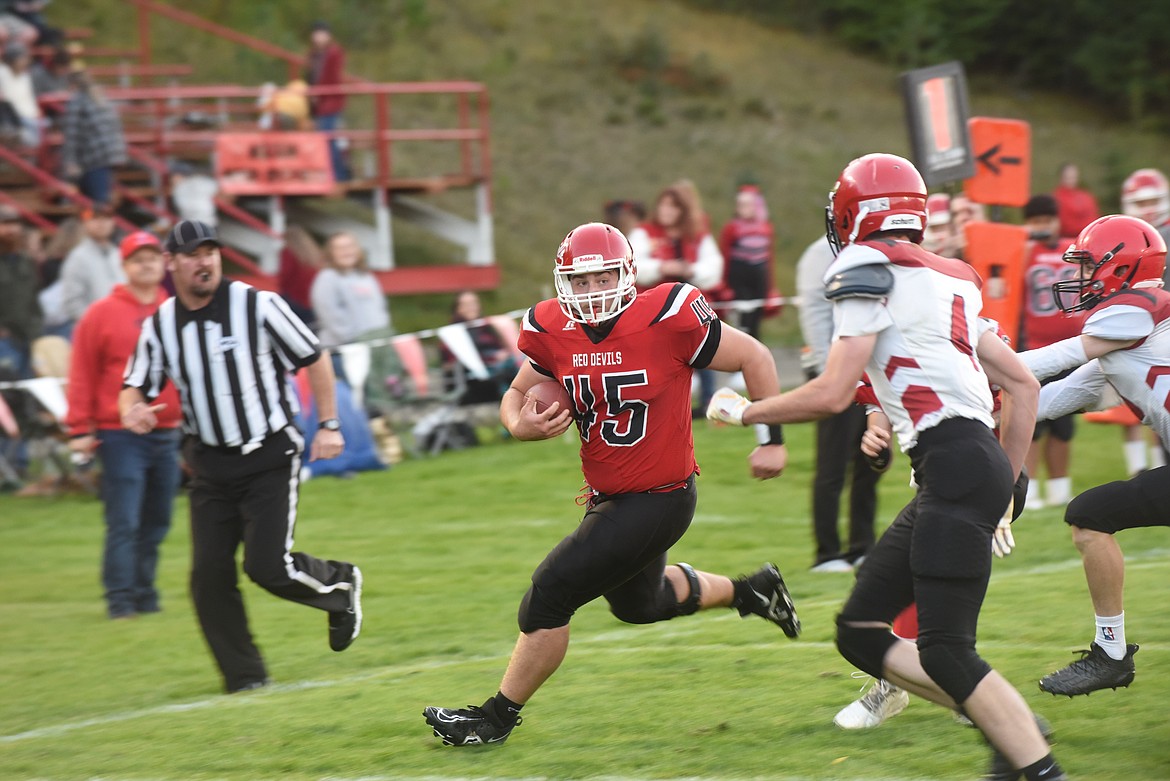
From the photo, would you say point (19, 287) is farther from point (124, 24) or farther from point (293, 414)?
point (124, 24)

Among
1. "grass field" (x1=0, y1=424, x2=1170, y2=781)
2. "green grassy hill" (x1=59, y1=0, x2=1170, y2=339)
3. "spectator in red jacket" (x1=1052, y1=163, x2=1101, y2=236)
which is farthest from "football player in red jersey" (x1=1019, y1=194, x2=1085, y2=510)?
"green grassy hill" (x1=59, y1=0, x2=1170, y2=339)

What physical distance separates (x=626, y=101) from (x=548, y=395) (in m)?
27.0

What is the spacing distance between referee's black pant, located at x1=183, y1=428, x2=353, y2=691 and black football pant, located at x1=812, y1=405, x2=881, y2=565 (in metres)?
3.02

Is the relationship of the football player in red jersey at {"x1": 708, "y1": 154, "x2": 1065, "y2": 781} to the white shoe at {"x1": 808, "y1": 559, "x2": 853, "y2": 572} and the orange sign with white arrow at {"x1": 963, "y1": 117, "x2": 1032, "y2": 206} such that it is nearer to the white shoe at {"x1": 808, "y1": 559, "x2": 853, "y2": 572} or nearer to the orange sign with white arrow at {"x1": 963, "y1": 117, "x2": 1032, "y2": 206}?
the white shoe at {"x1": 808, "y1": 559, "x2": 853, "y2": 572}

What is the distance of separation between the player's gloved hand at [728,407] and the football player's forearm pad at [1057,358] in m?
1.21

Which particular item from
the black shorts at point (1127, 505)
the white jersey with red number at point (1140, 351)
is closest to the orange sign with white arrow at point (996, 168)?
the white jersey with red number at point (1140, 351)

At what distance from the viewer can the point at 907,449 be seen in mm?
4656

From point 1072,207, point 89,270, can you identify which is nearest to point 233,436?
point 89,270

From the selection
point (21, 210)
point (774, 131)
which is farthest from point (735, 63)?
point (21, 210)

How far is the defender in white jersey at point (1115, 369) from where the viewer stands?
5168 millimetres

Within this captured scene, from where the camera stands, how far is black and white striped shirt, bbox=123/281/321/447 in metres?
6.50

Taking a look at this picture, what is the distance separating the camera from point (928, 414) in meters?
4.53

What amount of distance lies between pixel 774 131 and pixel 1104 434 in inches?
760

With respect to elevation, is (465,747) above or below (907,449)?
below
